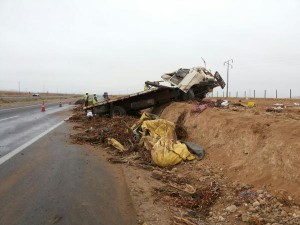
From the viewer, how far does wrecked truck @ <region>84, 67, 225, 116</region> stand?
1791cm

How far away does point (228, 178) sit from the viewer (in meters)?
7.37

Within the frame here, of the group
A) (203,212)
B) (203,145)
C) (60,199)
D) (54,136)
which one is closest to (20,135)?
(54,136)

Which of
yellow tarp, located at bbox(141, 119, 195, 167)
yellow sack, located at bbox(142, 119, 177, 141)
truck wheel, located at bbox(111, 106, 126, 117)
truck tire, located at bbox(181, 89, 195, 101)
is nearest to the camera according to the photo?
yellow tarp, located at bbox(141, 119, 195, 167)

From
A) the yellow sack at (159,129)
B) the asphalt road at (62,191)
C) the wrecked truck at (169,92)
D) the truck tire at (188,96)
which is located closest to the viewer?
the asphalt road at (62,191)

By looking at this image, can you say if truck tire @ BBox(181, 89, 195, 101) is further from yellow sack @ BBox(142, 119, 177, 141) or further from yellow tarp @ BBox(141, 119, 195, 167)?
yellow tarp @ BBox(141, 119, 195, 167)

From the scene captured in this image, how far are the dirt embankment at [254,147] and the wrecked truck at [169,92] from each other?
266 inches

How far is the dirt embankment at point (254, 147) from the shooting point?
6.21 metres

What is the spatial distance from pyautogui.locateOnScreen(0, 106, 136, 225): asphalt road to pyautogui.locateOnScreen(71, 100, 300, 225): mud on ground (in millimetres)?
374

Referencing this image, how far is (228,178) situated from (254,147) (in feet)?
3.14

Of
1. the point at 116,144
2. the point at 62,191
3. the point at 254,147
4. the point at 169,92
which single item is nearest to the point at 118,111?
the point at 169,92

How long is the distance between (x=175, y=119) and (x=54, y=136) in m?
4.90

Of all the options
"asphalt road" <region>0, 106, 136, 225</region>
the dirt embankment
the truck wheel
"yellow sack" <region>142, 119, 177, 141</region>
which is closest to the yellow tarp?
"yellow sack" <region>142, 119, 177, 141</region>

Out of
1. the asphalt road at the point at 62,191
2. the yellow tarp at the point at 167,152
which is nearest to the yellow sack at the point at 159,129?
the yellow tarp at the point at 167,152

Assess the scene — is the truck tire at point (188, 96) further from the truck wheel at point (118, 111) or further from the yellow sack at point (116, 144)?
the yellow sack at point (116, 144)
